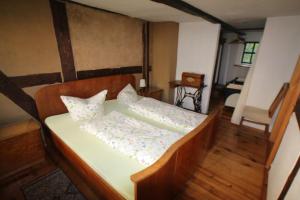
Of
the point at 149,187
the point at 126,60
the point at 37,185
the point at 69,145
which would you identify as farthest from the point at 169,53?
the point at 37,185

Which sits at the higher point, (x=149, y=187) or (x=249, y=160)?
(x=149, y=187)

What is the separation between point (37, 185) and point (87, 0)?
97.6 inches

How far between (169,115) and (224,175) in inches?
43.3

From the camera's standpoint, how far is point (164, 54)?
3758mm

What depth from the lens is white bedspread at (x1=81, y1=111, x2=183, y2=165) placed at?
1485 millimetres

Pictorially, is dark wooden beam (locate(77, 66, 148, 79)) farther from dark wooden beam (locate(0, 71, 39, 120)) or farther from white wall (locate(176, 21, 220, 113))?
white wall (locate(176, 21, 220, 113))

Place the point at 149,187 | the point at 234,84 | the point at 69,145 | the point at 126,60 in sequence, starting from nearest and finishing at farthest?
the point at 149,187 < the point at 69,145 < the point at 126,60 < the point at 234,84

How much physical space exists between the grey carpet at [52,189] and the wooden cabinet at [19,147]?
0.34 meters

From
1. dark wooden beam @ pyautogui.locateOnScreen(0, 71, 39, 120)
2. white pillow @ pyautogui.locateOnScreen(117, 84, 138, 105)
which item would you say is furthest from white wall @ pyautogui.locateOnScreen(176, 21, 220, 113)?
dark wooden beam @ pyautogui.locateOnScreen(0, 71, 39, 120)

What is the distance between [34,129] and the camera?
1.97 metres

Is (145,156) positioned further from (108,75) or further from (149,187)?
(108,75)

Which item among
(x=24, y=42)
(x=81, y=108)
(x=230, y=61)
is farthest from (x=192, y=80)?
(x=230, y=61)

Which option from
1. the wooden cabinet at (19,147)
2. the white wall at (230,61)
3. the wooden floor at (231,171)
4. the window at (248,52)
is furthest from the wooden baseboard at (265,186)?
the window at (248,52)

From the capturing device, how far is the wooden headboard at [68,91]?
224 cm
